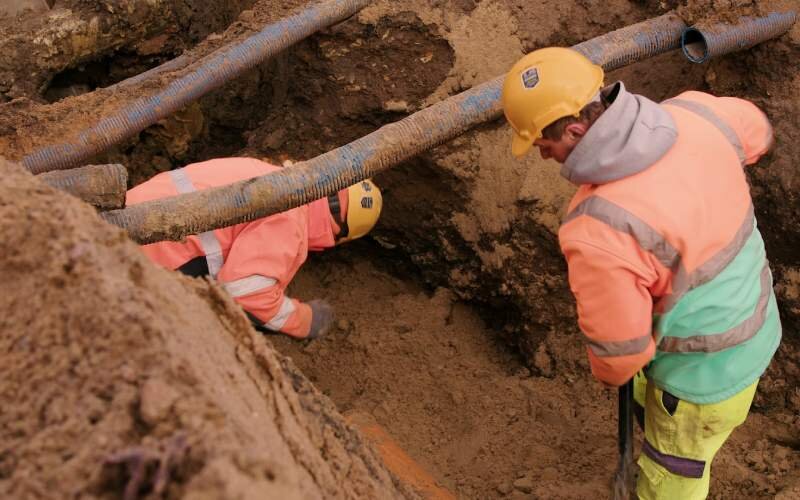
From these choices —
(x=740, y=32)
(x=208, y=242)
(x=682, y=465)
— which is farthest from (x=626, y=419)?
(x=208, y=242)

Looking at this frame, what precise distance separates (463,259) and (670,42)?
145 centimetres

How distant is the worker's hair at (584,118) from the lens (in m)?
2.02

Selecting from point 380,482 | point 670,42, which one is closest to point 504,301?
point 670,42

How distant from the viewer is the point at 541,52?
2066 mm

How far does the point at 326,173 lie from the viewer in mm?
2500

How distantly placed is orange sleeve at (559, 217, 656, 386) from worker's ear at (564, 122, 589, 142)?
23 cm

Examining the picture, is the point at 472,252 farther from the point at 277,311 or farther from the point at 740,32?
the point at 740,32

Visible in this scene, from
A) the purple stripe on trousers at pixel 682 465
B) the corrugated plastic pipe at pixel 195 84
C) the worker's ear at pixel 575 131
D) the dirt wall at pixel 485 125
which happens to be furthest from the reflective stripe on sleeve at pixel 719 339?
the corrugated plastic pipe at pixel 195 84

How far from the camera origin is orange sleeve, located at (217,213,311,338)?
2797mm

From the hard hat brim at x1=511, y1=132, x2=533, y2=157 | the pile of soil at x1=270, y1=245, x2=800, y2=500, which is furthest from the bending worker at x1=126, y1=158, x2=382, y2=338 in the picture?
the hard hat brim at x1=511, y1=132, x2=533, y2=157

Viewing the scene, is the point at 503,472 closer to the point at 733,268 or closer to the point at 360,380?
the point at 360,380

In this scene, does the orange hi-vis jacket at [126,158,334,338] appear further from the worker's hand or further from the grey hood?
the grey hood

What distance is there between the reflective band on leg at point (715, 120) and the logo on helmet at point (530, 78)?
0.51 metres

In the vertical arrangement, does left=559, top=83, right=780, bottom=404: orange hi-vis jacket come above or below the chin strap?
above
